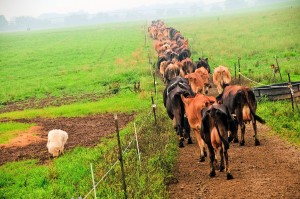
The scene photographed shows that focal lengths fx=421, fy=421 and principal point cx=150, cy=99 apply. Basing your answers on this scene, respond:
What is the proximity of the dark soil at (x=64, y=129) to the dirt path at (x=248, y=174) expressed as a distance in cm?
436

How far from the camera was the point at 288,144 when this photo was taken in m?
11.2

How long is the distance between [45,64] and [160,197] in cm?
3603

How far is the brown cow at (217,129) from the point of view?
8.88 meters

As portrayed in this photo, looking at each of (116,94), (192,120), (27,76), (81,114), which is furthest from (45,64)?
(192,120)

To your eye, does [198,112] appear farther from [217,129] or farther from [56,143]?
[56,143]

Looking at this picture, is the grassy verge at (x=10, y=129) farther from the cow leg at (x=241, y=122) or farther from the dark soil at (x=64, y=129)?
the cow leg at (x=241, y=122)

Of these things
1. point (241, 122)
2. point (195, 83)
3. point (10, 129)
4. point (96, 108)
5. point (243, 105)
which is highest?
point (243, 105)

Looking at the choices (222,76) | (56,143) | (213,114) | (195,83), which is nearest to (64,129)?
(56,143)

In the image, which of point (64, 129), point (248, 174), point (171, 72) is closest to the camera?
point (248, 174)

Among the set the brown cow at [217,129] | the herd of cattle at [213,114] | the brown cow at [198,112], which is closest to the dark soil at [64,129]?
the herd of cattle at [213,114]

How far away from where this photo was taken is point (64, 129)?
16.4 m

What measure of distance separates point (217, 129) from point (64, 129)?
8.99 m

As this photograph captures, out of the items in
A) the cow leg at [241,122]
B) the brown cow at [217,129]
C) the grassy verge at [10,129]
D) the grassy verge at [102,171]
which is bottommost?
the grassy verge at [10,129]

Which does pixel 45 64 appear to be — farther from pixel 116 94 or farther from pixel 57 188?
pixel 57 188
